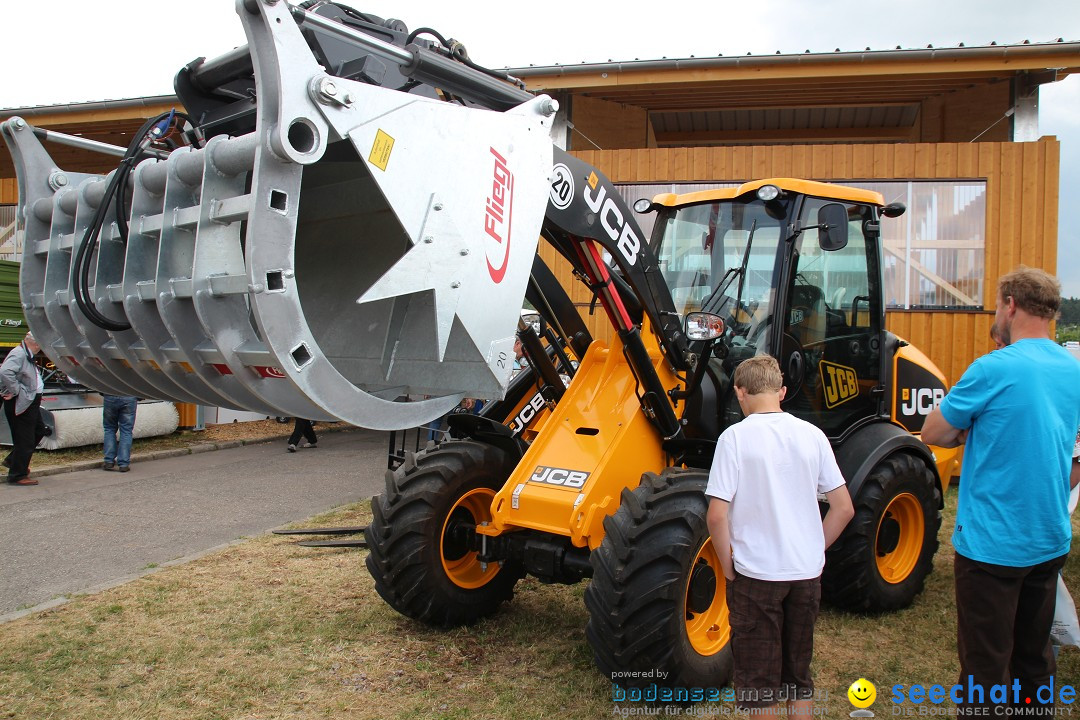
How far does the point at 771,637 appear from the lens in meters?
3.02

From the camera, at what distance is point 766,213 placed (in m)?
4.74

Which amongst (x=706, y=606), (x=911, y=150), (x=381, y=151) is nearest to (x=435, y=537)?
(x=706, y=606)

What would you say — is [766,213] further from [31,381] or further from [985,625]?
[31,381]

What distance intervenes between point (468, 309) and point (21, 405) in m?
8.64

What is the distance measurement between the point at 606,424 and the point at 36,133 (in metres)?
3.10

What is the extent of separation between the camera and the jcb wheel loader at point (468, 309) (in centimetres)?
271

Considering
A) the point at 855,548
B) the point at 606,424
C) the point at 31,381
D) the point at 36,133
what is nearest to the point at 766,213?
the point at 606,424

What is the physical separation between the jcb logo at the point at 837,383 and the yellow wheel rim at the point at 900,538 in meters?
0.70

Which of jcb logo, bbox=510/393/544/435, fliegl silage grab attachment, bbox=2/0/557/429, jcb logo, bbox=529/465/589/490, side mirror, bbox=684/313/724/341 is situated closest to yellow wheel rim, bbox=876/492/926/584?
side mirror, bbox=684/313/724/341

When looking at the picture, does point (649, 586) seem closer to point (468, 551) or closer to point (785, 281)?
point (468, 551)

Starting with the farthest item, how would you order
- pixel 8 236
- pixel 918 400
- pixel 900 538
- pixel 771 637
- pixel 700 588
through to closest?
pixel 8 236 → pixel 918 400 → pixel 900 538 → pixel 700 588 → pixel 771 637

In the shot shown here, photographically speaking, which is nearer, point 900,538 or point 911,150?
point 900,538

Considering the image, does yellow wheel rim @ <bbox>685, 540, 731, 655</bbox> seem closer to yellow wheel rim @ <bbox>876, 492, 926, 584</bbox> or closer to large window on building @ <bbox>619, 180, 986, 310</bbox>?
yellow wheel rim @ <bbox>876, 492, 926, 584</bbox>

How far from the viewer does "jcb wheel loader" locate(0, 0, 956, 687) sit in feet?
8.91
